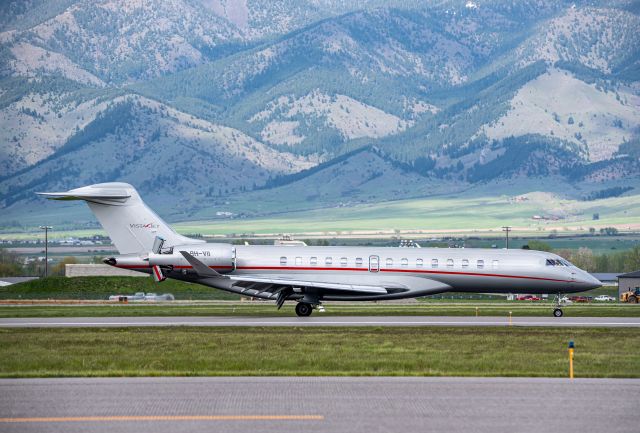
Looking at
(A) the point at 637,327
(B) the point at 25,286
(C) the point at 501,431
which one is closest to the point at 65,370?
(C) the point at 501,431

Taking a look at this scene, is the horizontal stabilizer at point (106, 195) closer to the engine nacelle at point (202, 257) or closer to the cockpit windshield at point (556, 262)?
the engine nacelle at point (202, 257)

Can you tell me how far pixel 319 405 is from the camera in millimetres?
25547

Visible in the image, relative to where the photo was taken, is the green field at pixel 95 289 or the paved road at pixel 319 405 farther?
the green field at pixel 95 289

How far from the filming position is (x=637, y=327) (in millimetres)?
47906

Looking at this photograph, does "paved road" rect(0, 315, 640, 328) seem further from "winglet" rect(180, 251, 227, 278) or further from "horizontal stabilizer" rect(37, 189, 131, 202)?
"horizontal stabilizer" rect(37, 189, 131, 202)

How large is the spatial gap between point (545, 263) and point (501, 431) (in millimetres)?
33087

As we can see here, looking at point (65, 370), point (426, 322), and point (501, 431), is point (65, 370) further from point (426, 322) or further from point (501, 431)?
point (426, 322)

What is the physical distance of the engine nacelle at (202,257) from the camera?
5300 cm

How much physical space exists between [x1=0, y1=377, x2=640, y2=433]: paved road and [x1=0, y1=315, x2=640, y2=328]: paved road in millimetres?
18790

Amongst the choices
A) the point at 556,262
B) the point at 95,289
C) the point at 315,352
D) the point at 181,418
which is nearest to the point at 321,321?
the point at 556,262

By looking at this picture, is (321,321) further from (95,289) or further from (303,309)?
(95,289)

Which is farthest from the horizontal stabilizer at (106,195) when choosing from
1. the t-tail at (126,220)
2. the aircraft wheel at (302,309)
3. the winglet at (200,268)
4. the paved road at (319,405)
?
the paved road at (319,405)

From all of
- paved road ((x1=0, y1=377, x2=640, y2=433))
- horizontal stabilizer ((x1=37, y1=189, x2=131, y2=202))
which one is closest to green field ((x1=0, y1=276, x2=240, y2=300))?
horizontal stabilizer ((x1=37, y1=189, x2=131, y2=202))

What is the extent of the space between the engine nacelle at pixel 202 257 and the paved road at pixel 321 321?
7.44 feet
